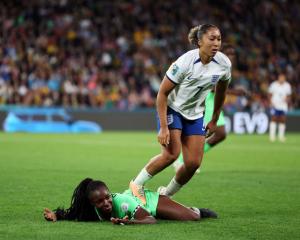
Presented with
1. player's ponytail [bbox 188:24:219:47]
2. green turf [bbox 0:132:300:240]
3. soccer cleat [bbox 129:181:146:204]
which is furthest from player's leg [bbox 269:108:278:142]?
soccer cleat [bbox 129:181:146:204]

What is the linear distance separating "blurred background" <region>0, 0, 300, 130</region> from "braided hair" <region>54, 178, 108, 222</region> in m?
20.9

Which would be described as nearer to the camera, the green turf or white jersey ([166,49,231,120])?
the green turf

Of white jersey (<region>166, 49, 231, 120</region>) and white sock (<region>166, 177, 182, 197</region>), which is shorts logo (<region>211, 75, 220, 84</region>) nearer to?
white jersey (<region>166, 49, 231, 120</region>)

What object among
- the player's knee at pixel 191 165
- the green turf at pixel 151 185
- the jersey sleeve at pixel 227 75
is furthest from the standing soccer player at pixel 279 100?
the player's knee at pixel 191 165

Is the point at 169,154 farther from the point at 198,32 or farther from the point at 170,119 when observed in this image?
the point at 198,32

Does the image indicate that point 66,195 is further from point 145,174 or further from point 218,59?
point 218,59

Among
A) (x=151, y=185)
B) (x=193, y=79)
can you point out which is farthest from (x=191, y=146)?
(x=151, y=185)

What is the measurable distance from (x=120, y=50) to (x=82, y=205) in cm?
2404

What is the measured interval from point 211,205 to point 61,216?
2221 millimetres

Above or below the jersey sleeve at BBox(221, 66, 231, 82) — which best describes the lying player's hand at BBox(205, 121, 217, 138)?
below

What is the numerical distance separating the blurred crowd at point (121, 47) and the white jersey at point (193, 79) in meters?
20.6

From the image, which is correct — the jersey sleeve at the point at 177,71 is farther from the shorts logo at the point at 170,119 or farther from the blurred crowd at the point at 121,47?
the blurred crowd at the point at 121,47

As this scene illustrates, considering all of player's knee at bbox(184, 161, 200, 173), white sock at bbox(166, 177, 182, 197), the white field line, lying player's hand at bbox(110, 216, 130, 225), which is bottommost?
the white field line

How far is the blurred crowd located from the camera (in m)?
29.2
